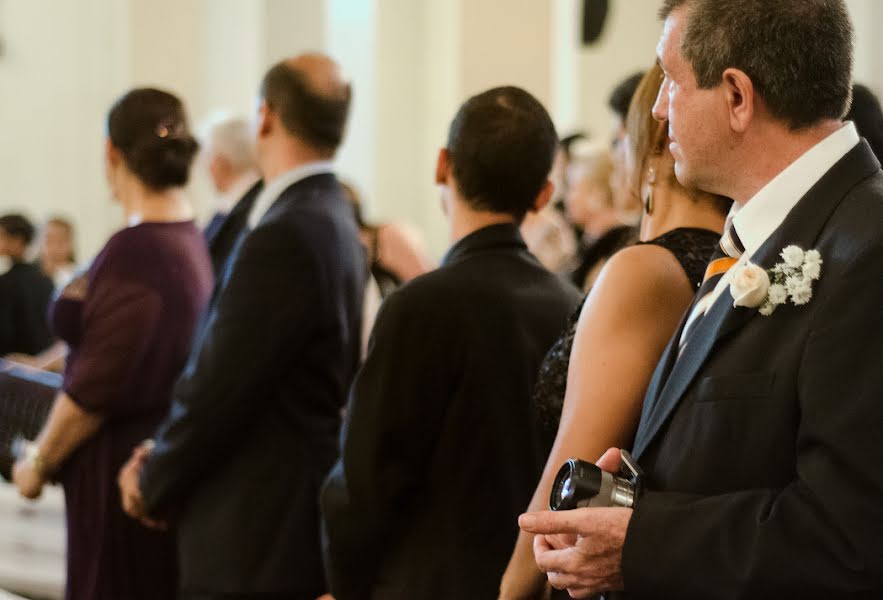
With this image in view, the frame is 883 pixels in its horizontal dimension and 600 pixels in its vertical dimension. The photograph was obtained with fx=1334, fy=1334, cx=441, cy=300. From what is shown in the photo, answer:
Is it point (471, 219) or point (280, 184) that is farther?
point (280, 184)

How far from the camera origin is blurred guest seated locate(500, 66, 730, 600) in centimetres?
222

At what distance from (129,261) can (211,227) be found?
3.86 ft

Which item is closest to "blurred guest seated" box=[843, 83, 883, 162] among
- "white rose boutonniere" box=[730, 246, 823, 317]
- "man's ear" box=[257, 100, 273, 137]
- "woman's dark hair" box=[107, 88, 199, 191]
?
"white rose boutonniere" box=[730, 246, 823, 317]

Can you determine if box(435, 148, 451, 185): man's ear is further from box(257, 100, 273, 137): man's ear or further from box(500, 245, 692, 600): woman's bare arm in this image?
box(257, 100, 273, 137): man's ear

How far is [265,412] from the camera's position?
11.3ft

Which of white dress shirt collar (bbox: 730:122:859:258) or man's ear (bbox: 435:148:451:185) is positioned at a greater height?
white dress shirt collar (bbox: 730:122:859:258)

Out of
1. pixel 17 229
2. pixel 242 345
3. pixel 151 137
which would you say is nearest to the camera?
pixel 242 345

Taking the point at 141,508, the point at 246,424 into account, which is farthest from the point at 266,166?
the point at 141,508

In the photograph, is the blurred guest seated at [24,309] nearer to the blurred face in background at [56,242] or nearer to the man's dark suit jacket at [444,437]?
the blurred face in background at [56,242]

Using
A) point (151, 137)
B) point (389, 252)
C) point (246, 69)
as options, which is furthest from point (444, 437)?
point (246, 69)

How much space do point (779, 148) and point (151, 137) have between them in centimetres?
→ 244

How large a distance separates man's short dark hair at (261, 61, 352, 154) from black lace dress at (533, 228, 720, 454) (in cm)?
137

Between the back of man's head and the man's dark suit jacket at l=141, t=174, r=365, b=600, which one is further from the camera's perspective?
the back of man's head

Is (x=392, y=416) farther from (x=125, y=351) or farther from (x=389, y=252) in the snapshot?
(x=389, y=252)
